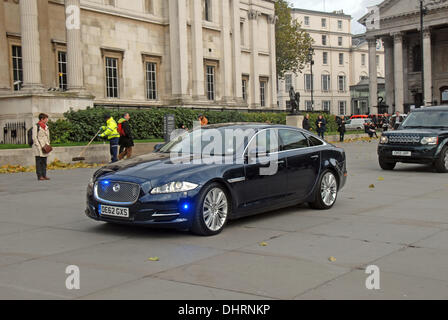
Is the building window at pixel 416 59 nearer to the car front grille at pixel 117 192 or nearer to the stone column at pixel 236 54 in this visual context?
the stone column at pixel 236 54

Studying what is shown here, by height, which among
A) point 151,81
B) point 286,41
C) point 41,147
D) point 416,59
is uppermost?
point 286,41

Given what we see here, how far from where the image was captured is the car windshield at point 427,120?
56.0ft

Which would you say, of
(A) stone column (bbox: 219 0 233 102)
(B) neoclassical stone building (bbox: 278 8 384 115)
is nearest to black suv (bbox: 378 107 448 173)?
(A) stone column (bbox: 219 0 233 102)

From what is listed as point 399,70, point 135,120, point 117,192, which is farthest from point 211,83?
point 399,70

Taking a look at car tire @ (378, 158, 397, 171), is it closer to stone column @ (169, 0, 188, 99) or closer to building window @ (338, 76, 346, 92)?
stone column @ (169, 0, 188, 99)

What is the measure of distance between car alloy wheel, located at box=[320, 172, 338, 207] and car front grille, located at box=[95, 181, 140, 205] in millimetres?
3791

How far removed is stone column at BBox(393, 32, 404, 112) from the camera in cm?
7044

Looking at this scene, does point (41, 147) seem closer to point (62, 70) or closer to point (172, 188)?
point (172, 188)

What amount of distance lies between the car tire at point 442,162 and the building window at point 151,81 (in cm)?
2321

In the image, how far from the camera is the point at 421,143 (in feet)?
53.5

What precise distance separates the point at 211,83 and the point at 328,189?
3157 centimetres

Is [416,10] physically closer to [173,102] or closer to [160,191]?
[173,102]

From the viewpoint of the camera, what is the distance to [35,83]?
24.4m
